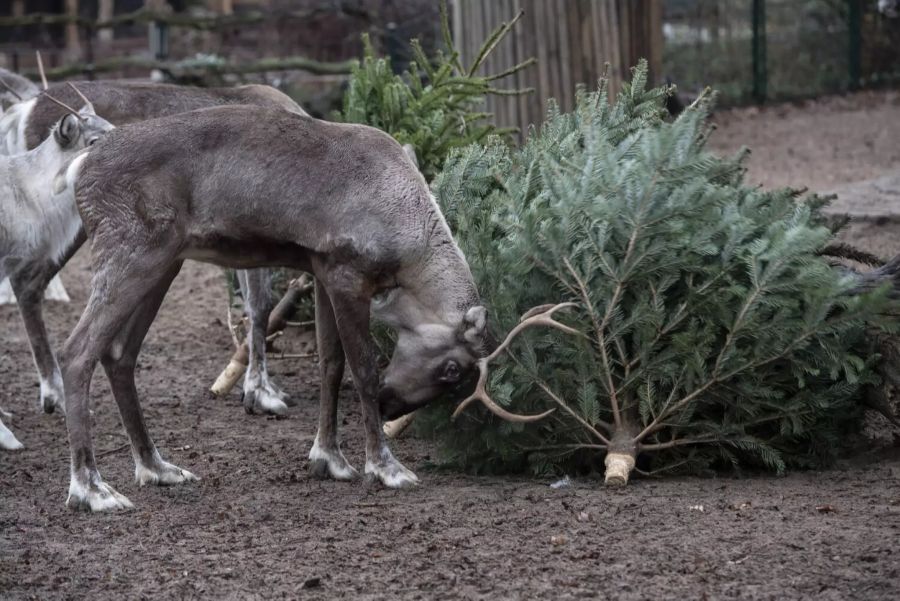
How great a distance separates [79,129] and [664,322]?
335cm

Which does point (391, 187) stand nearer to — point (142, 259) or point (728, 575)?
point (142, 259)

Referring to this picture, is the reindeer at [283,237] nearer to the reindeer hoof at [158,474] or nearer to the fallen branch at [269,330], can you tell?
the reindeer hoof at [158,474]

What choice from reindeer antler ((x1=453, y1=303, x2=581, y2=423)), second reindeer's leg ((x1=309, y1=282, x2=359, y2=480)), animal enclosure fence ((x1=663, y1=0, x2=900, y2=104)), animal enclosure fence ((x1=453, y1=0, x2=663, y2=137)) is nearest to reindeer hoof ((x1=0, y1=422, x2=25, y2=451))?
second reindeer's leg ((x1=309, y1=282, x2=359, y2=480))

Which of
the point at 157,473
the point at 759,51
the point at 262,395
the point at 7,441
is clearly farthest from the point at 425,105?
the point at 759,51

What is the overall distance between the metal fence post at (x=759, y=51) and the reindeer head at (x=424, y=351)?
1391cm

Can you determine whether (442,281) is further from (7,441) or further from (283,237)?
(7,441)

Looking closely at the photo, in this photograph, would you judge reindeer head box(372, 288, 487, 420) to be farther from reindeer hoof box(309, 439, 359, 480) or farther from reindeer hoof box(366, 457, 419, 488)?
reindeer hoof box(309, 439, 359, 480)

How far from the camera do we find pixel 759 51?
61.2 feet

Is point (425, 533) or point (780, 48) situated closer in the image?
point (425, 533)

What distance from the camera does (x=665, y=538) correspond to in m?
4.66

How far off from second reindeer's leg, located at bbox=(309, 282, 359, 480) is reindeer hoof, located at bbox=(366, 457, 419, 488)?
0.20 metres

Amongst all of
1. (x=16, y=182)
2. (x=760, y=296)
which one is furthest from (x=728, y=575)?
(x=16, y=182)

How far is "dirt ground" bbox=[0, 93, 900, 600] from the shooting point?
4.34 m

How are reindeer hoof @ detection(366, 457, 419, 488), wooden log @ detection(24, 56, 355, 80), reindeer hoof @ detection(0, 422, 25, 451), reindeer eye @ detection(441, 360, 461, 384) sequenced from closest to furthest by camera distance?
reindeer eye @ detection(441, 360, 461, 384) < reindeer hoof @ detection(366, 457, 419, 488) < reindeer hoof @ detection(0, 422, 25, 451) < wooden log @ detection(24, 56, 355, 80)
